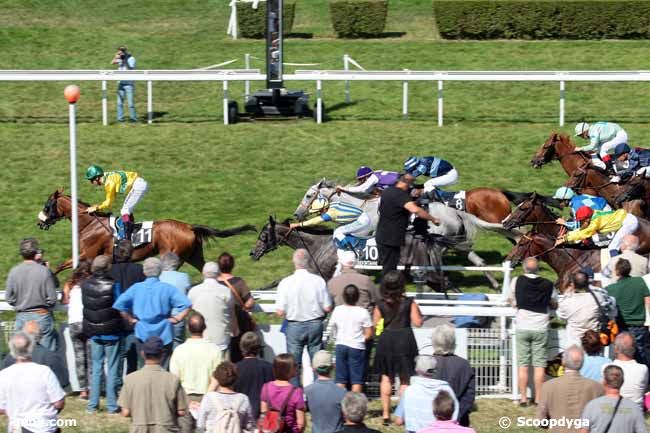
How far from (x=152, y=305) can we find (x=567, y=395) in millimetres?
3045

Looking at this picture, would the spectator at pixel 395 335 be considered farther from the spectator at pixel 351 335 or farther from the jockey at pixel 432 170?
the jockey at pixel 432 170

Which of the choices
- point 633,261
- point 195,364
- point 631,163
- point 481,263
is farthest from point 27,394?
point 631,163

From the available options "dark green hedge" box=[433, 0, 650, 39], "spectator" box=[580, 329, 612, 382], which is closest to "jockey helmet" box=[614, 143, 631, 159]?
"spectator" box=[580, 329, 612, 382]

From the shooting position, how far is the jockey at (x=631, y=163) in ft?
45.1

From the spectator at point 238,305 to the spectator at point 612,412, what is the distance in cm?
301

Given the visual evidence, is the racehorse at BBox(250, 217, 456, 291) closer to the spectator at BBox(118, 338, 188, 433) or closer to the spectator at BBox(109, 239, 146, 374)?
the spectator at BBox(109, 239, 146, 374)

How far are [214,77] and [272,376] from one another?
11211 millimetres

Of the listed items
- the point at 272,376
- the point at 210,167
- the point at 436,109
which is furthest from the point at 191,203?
the point at 272,376

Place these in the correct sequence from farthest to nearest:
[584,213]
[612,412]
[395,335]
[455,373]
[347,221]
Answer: [347,221] → [584,213] → [395,335] → [455,373] → [612,412]

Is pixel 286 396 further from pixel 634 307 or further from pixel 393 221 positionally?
pixel 393 221

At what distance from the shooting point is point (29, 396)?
7219 millimetres

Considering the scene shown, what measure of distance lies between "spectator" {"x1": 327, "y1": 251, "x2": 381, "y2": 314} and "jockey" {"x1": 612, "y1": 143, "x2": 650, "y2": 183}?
5494 millimetres

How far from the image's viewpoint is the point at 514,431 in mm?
8719

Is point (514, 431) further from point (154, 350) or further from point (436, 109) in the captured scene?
point (436, 109)
